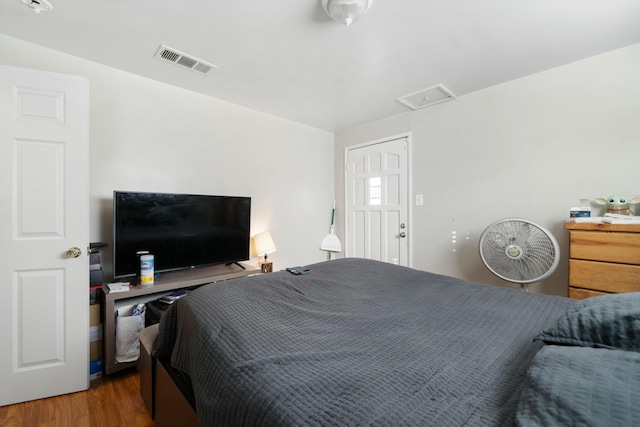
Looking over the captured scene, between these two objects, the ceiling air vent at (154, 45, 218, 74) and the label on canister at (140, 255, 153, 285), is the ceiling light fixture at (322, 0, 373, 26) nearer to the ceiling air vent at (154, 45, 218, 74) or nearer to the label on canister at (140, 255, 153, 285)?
the ceiling air vent at (154, 45, 218, 74)

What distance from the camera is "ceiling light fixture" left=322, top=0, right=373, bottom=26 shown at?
1.41 metres

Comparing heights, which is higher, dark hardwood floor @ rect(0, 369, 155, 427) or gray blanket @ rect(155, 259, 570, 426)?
gray blanket @ rect(155, 259, 570, 426)

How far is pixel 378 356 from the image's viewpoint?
796 millimetres

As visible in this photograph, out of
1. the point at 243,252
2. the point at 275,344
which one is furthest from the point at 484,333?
the point at 243,252

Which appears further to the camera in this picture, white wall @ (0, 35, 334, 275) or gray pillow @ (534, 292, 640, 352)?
white wall @ (0, 35, 334, 275)

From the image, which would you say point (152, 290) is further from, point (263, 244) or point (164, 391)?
point (263, 244)

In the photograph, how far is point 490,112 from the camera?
246 cm

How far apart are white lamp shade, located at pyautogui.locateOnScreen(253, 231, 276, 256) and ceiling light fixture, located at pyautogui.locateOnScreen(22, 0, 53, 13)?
220 centimetres

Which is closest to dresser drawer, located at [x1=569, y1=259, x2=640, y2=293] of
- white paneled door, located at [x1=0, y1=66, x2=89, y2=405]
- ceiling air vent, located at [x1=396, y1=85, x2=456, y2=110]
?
ceiling air vent, located at [x1=396, y1=85, x2=456, y2=110]

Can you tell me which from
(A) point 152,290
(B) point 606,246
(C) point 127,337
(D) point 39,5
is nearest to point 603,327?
(B) point 606,246

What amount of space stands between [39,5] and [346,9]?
1727 millimetres

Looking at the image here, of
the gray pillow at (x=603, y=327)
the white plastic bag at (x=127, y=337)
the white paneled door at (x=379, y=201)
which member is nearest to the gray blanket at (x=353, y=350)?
the gray pillow at (x=603, y=327)

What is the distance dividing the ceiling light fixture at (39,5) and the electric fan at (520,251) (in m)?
3.13

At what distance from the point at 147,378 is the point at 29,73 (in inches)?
77.2
